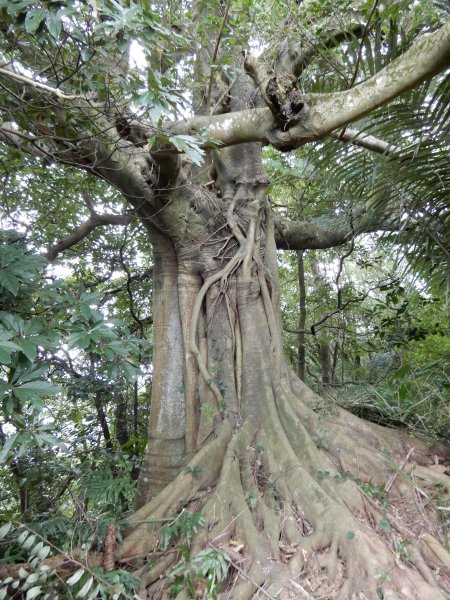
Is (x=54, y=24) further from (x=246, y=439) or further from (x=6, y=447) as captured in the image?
(x=246, y=439)

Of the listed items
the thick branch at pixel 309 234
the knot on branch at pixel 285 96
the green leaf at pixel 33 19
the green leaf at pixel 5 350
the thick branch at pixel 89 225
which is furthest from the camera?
the thick branch at pixel 309 234

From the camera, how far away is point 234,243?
376cm

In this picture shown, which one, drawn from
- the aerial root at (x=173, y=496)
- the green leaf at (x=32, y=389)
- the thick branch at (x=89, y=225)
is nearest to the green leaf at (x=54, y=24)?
the green leaf at (x=32, y=389)

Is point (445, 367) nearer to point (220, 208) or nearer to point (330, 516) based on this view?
point (330, 516)

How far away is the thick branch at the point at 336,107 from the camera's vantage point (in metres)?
1.89

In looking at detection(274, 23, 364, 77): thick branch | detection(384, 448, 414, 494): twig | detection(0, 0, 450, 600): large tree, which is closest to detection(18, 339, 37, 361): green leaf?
detection(0, 0, 450, 600): large tree

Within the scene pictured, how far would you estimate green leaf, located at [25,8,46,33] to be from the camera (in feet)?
5.36

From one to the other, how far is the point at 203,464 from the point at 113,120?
2.34 m

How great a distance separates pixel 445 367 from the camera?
3717mm

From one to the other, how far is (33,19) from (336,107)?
59.4 inches

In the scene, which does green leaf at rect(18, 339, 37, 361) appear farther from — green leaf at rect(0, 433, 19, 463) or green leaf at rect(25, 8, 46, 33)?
green leaf at rect(25, 8, 46, 33)

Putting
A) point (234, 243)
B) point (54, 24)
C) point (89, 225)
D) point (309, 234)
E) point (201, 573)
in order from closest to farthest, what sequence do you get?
point (54, 24) → point (201, 573) → point (234, 243) → point (89, 225) → point (309, 234)

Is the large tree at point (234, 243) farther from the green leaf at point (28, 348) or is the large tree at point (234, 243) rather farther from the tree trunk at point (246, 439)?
the green leaf at point (28, 348)

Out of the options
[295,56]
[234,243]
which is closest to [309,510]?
[234,243]
